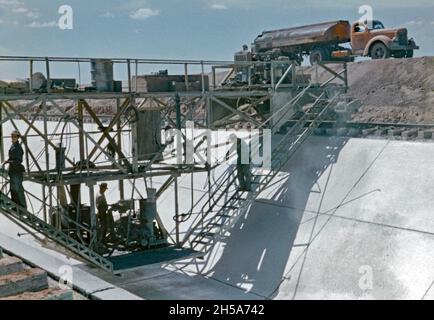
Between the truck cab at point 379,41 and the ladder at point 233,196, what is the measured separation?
13.2 metres

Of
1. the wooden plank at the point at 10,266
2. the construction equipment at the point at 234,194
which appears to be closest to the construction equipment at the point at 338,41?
the construction equipment at the point at 234,194

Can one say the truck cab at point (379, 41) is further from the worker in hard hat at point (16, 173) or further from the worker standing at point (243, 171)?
the worker in hard hat at point (16, 173)

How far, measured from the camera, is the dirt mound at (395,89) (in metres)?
25.2

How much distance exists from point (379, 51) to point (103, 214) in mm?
21198

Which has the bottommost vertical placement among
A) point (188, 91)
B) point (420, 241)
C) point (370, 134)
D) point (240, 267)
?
point (240, 267)

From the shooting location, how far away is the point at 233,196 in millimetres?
15953

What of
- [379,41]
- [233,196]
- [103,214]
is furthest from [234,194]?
[379,41]

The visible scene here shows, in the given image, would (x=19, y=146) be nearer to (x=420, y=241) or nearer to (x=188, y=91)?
(x=188, y=91)

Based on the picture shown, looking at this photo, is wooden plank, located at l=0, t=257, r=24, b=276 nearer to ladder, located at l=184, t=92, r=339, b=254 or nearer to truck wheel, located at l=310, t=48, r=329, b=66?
ladder, located at l=184, t=92, r=339, b=254

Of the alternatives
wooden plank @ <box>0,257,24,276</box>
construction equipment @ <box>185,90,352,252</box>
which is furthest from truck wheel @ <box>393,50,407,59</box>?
wooden plank @ <box>0,257,24,276</box>

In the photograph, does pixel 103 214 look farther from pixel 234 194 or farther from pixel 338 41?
pixel 338 41

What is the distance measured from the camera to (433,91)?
26.1 m

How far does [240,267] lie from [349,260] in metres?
3.04

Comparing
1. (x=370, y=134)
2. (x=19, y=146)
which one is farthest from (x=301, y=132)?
(x=19, y=146)
